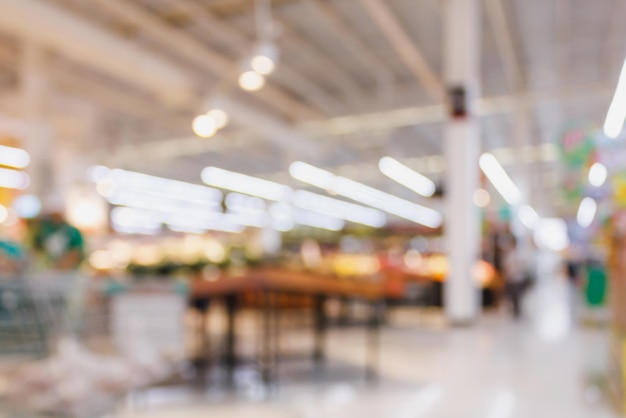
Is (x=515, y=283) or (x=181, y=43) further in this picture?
(x=181, y=43)

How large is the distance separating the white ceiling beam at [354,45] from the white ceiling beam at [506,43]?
225cm

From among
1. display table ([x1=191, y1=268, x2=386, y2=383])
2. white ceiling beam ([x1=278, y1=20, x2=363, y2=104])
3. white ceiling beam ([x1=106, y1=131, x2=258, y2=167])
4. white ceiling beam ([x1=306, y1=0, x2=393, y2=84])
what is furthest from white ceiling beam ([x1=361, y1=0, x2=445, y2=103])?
white ceiling beam ([x1=106, y1=131, x2=258, y2=167])

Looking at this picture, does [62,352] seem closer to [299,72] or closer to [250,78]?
[250,78]

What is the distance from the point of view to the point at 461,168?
8.54 meters

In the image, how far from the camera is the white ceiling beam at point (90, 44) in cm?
685

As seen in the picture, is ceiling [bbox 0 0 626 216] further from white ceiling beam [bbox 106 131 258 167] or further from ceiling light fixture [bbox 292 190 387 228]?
ceiling light fixture [bbox 292 190 387 228]

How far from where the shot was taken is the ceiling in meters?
8.93

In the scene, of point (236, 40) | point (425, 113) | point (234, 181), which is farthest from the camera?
point (234, 181)

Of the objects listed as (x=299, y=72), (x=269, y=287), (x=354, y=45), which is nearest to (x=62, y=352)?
(x=269, y=287)

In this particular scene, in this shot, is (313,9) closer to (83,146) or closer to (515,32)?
(515,32)

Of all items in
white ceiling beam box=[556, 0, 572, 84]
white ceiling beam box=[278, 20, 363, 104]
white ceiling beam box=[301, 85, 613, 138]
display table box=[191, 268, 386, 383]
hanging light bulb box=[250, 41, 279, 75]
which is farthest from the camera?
white ceiling beam box=[301, 85, 613, 138]

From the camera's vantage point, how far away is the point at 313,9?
9.05 meters

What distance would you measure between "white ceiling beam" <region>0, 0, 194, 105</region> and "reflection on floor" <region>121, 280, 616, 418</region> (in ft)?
16.5

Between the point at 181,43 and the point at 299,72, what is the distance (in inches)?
120
